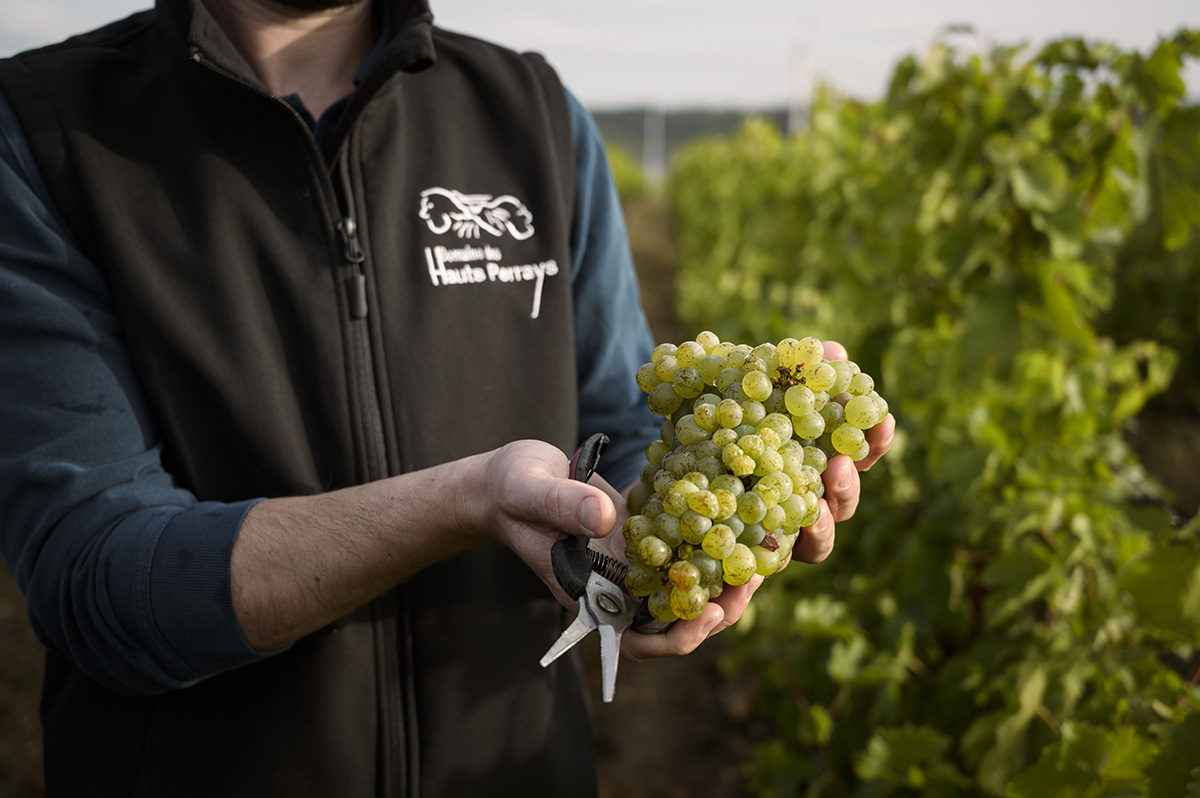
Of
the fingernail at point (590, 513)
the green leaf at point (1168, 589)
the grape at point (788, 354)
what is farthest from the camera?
the green leaf at point (1168, 589)

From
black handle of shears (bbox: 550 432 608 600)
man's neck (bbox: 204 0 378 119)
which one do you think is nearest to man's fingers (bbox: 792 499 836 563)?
black handle of shears (bbox: 550 432 608 600)

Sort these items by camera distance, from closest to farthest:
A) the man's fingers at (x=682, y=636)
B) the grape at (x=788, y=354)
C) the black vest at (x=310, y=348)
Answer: the man's fingers at (x=682, y=636) < the grape at (x=788, y=354) < the black vest at (x=310, y=348)

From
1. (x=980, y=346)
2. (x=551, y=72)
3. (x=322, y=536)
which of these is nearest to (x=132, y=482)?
(x=322, y=536)

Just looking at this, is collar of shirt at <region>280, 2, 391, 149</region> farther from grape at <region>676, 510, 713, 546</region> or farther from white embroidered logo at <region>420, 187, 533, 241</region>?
grape at <region>676, 510, 713, 546</region>

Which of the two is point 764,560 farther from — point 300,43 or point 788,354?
point 300,43

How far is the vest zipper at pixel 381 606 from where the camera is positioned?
4.70ft

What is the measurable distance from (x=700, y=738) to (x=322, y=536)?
2.97m

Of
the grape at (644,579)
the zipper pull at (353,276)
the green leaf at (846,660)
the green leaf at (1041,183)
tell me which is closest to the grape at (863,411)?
the grape at (644,579)

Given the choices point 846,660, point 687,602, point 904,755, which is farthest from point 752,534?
point 846,660

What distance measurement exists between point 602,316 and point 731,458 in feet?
2.32

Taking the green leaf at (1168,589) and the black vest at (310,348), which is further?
the green leaf at (1168,589)

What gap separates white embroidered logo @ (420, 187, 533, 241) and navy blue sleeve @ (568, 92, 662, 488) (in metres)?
0.15

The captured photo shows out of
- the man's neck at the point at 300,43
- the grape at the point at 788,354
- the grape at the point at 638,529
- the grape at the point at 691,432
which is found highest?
the man's neck at the point at 300,43

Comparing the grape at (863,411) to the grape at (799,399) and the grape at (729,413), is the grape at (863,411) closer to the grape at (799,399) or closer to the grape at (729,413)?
the grape at (799,399)
